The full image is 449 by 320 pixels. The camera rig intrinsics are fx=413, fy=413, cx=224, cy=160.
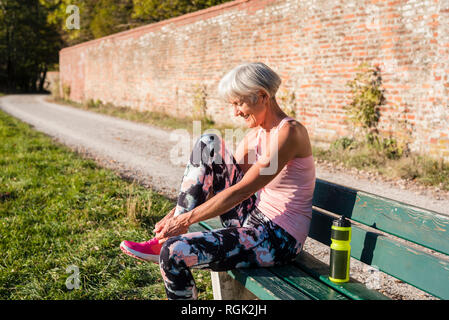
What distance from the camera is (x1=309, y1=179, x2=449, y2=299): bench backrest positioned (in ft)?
5.64

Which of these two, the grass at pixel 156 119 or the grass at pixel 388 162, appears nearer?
the grass at pixel 388 162

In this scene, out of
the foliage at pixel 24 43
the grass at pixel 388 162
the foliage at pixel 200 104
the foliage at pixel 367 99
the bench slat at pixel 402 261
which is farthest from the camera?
the foliage at pixel 24 43

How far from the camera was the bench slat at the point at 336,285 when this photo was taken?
6.02 feet

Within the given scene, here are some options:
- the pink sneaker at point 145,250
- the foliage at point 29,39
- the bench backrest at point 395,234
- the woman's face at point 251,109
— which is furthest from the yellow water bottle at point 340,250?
the foliage at point 29,39

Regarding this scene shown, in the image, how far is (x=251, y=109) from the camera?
2.25 metres

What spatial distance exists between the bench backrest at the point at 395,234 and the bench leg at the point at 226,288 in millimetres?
553

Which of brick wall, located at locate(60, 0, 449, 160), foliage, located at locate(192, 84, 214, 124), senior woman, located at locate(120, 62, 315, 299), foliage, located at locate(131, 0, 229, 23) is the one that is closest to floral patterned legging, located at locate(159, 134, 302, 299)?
senior woman, located at locate(120, 62, 315, 299)

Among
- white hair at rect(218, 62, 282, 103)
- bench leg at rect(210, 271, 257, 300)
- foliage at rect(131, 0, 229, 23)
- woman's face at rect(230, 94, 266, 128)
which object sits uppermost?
foliage at rect(131, 0, 229, 23)

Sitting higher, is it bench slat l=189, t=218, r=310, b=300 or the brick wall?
the brick wall

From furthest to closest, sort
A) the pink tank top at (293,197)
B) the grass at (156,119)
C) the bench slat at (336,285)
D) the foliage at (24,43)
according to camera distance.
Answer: the foliage at (24,43), the grass at (156,119), the pink tank top at (293,197), the bench slat at (336,285)

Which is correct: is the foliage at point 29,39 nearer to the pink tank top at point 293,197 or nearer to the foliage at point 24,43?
the foliage at point 24,43

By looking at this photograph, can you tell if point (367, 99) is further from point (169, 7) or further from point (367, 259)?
point (169, 7)

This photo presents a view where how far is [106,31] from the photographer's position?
90.9ft

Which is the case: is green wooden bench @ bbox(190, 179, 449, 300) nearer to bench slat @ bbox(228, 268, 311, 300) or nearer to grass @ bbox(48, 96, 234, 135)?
bench slat @ bbox(228, 268, 311, 300)
